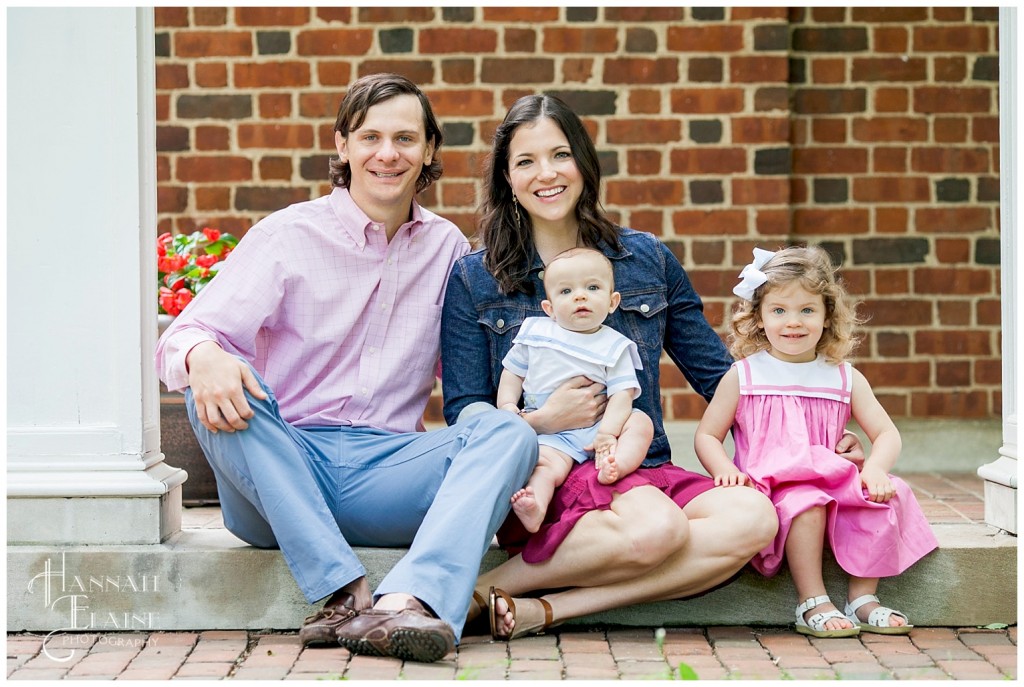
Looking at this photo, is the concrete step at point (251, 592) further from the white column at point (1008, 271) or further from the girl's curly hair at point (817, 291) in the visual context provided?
the girl's curly hair at point (817, 291)

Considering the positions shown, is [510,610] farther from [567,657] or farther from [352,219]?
[352,219]

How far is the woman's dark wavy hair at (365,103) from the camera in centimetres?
312

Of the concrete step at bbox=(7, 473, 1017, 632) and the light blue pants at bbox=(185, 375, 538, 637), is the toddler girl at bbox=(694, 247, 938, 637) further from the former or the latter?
the light blue pants at bbox=(185, 375, 538, 637)

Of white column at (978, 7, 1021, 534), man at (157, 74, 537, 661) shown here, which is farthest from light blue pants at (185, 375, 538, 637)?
white column at (978, 7, 1021, 534)

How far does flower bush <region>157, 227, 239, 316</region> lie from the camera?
13.6 ft

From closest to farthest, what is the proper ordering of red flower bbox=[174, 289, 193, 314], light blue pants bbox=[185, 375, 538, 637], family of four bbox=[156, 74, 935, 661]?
1. light blue pants bbox=[185, 375, 538, 637]
2. family of four bbox=[156, 74, 935, 661]
3. red flower bbox=[174, 289, 193, 314]

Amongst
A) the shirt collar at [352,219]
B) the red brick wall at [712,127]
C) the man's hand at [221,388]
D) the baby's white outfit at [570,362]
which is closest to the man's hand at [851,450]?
the baby's white outfit at [570,362]

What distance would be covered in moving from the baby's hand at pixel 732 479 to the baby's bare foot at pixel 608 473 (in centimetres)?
28

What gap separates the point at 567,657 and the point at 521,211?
3.98ft

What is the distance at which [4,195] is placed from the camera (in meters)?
2.96

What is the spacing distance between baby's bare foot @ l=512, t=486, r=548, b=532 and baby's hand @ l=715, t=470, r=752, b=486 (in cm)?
46

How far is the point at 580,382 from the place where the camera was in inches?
117

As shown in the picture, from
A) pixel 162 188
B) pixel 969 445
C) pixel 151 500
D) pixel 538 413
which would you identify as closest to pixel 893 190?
pixel 969 445

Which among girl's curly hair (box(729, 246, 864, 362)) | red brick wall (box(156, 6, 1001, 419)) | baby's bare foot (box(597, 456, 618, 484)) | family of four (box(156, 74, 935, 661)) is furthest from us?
red brick wall (box(156, 6, 1001, 419))
